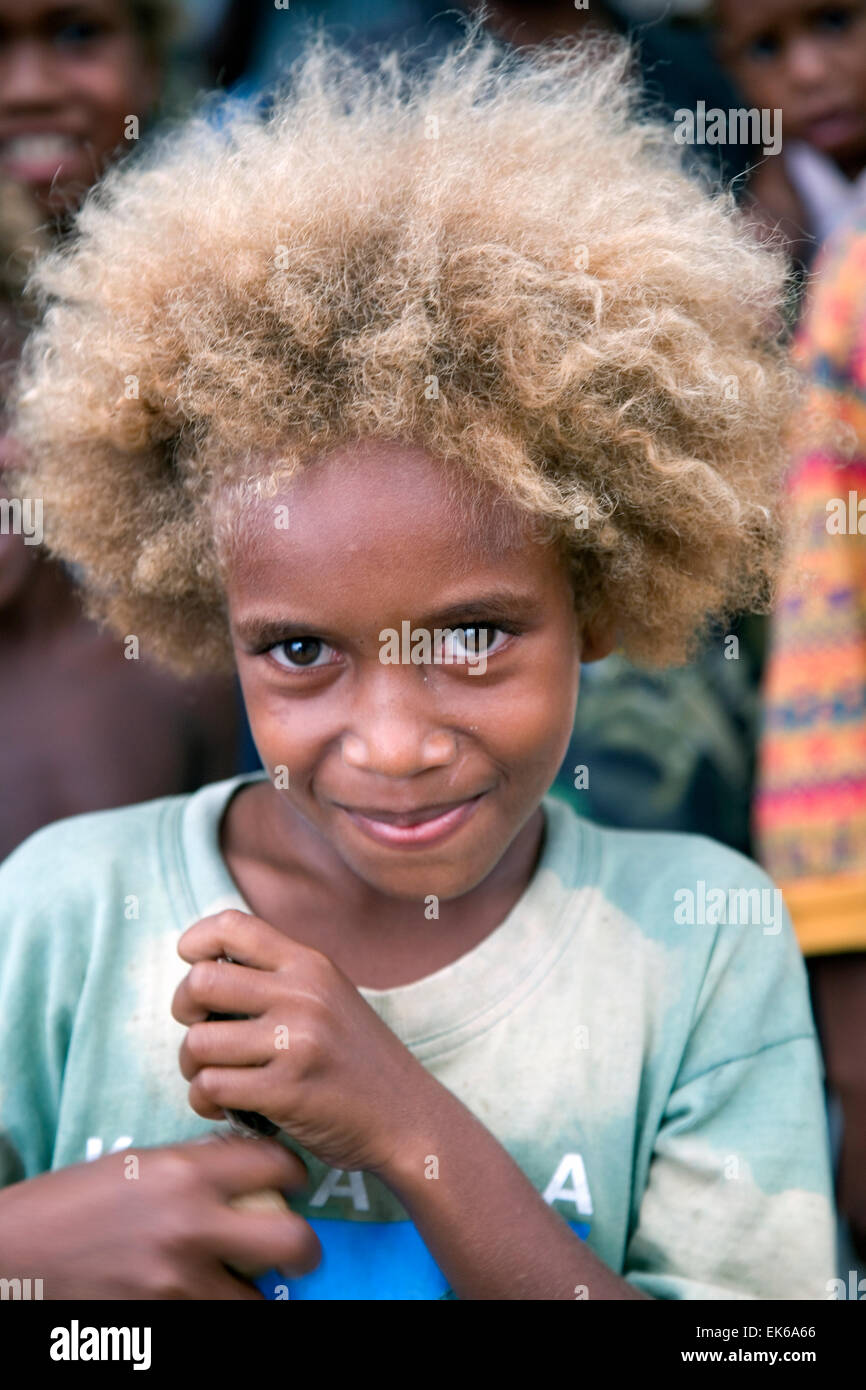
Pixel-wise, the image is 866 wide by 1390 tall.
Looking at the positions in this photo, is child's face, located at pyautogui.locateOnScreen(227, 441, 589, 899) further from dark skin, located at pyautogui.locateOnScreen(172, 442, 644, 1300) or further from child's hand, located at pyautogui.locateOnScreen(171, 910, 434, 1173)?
child's hand, located at pyautogui.locateOnScreen(171, 910, 434, 1173)

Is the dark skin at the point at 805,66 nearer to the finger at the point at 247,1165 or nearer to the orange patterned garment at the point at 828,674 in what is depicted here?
the orange patterned garment at the point at 828,674

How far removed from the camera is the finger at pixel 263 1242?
109 cm

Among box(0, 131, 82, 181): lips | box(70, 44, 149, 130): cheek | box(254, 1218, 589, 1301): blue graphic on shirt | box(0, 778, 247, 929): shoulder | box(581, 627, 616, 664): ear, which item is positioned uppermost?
box(70, 44, 149, 130): cheek

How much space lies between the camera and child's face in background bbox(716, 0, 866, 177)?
2256 millimetres

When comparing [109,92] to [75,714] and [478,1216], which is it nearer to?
[75,714]

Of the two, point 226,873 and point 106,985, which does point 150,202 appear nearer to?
point 226,873

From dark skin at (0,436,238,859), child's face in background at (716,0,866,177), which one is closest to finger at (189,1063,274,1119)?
dark skin at (0,436,238,859)

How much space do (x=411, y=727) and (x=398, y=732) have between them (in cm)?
→ 1

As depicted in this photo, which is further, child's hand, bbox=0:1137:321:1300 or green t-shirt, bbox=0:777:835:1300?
green t-shirt, bbox=0:777:835:1300

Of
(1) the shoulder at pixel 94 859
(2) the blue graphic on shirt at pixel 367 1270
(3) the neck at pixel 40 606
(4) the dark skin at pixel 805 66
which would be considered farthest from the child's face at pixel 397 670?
(4) the dark skin at pixel 805 66

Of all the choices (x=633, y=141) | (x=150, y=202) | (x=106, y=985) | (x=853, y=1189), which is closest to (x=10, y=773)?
(x=106, y=985)

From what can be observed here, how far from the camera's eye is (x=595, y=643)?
53.5 inches

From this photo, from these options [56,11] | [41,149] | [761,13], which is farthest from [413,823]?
[761,13]

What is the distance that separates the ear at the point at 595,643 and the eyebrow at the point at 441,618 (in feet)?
0.58
